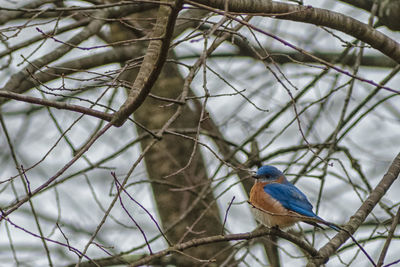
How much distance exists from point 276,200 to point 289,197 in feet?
0.37

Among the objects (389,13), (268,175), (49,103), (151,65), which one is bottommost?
(49,103)

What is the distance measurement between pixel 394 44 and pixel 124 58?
3122 mm

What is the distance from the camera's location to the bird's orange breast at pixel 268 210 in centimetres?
463

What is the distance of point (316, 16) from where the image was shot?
3814 millimetres

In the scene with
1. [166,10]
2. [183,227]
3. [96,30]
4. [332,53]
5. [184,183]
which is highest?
[332,53]

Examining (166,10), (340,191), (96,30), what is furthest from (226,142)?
(340,191)

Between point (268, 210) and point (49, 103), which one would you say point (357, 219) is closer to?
point (268, 210)

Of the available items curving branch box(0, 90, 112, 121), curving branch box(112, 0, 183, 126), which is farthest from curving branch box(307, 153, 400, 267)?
curving branch box(0, 90, 112, 121)

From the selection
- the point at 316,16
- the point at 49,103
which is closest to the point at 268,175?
the point at 316,16

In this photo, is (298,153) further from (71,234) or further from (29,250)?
(29,250)

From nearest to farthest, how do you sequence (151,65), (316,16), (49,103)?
(49,103), (151,65), (316,16)

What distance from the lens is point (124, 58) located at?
20.5 ft

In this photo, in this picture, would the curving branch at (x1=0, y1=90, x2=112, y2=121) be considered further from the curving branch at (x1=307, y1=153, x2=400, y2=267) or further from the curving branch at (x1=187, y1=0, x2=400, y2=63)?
the curving branch at (x1=307, y1=153, x2=400, y2=267)

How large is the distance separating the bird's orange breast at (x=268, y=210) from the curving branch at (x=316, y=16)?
140 cm
